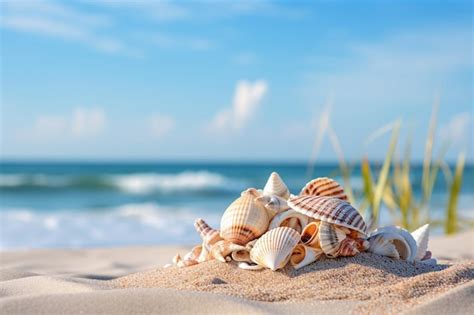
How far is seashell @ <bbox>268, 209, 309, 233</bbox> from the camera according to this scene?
2.44 meters

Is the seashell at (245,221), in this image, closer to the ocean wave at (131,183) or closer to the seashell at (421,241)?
the seashell at (421,241)

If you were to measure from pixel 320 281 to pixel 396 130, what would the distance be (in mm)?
2596

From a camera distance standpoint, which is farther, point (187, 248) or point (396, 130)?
point (187, 248)

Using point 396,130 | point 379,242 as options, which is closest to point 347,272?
point 379,242

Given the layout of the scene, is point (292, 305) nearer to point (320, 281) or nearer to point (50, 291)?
point (320, 281)

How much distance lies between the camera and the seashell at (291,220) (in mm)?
2443

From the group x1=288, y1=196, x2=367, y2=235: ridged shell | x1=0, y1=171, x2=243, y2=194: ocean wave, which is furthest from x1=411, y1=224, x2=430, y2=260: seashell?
x1=0, y1=171, x2=243, y2=194: ocean wave

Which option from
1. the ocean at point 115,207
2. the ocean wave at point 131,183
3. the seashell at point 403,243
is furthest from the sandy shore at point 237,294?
the ocean wave at point 131,183

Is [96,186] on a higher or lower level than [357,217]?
lower

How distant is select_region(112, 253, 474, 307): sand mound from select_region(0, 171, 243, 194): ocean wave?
17.4m

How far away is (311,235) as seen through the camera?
7.97 ft

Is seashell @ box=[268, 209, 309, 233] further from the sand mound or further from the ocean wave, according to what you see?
the ocean wave

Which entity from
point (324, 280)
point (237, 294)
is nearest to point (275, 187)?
point (324, 280)

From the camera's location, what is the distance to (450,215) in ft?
18.1
